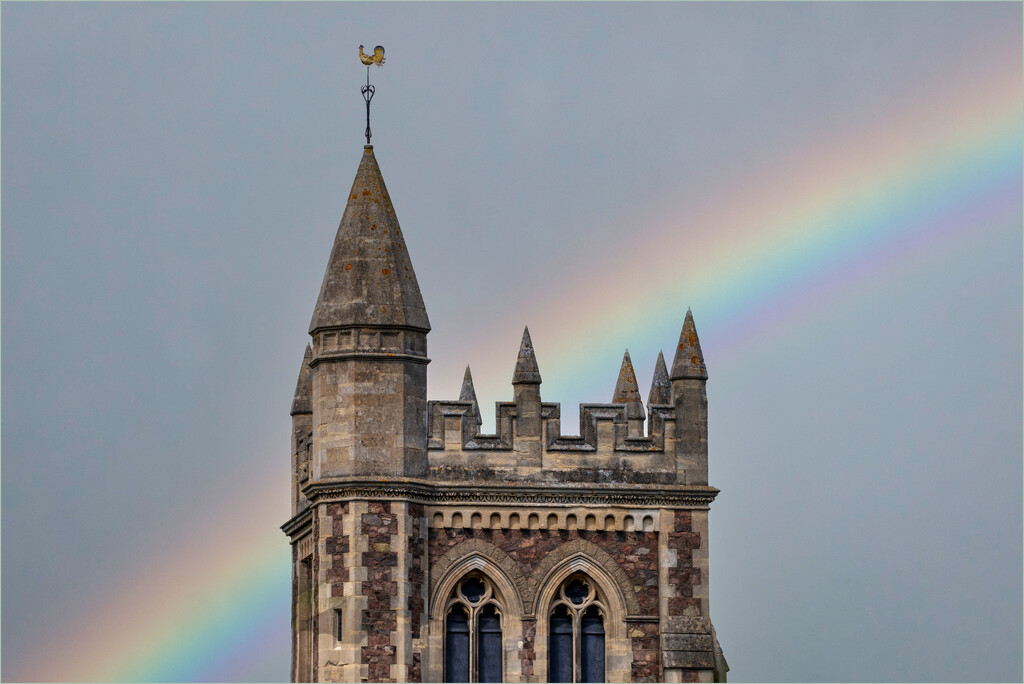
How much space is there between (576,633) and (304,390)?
8.88 m

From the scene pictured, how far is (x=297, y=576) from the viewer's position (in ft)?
187

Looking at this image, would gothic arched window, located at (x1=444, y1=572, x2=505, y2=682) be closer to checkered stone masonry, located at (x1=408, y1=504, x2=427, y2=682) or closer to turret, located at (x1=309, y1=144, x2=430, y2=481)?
checkered stone masonry, located at (x1=408, y1=504, x2=427, y2=682)

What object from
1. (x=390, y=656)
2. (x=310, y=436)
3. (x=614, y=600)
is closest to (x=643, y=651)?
(x=614, y=600)

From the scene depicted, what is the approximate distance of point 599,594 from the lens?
174ft

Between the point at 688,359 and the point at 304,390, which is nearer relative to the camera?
the point at 688,359

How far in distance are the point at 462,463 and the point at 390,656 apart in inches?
161

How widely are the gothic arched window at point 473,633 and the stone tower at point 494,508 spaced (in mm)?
27

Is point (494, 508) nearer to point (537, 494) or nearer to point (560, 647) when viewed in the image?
point (537, 494)

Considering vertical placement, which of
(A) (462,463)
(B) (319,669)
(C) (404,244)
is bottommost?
(B) (319,669)

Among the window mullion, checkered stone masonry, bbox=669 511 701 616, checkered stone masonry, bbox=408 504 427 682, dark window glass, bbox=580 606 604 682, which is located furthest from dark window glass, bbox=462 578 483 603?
checkered stone masonry, bbox=669 511 701 616

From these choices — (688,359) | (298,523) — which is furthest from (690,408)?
(298,523)

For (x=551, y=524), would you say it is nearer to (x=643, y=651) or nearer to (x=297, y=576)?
(x=643, y=651)

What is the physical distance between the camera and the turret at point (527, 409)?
53.5 m

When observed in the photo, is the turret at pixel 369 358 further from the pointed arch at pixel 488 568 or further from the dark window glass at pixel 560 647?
the dark window glass at pixel 560 647
